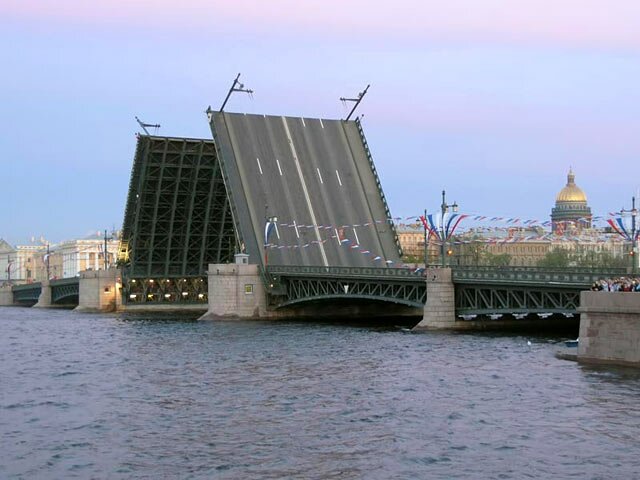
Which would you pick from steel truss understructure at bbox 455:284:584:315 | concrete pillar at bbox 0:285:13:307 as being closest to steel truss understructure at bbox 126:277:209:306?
steel truss understructure at bbox 455:284:584:315

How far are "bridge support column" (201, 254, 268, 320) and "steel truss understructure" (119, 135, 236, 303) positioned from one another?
596 centimetres

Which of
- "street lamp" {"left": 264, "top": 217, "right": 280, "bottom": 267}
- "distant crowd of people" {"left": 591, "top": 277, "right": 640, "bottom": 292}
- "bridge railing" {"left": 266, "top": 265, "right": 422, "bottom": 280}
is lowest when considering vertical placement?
"distant crowd of people" {"left": 591, "top": 277, "right": 640, "bottom": 292}

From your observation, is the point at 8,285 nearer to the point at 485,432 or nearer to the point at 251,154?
the point at 251,154

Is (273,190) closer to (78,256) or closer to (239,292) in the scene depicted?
(239,292)

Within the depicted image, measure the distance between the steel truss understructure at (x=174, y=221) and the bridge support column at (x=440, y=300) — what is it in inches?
755

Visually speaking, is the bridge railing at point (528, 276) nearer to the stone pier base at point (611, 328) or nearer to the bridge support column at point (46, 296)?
the stone pier base at point (611, 328)

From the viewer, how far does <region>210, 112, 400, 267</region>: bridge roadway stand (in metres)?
62.0

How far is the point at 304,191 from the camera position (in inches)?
2505

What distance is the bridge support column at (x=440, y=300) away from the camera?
47750 millimetres

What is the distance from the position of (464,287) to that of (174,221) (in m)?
24.9

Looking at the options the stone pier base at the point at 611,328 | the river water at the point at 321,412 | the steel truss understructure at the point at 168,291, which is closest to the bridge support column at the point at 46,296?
the steel truss understructure at the point at 168,291

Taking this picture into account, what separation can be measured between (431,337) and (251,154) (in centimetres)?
2070

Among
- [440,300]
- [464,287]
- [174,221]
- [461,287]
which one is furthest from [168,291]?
[464,287]

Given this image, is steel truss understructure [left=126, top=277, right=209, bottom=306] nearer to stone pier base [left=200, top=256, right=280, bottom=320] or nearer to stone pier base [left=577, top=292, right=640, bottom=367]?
stone pier base [left=200, top=256, right=280, bottom=320]
